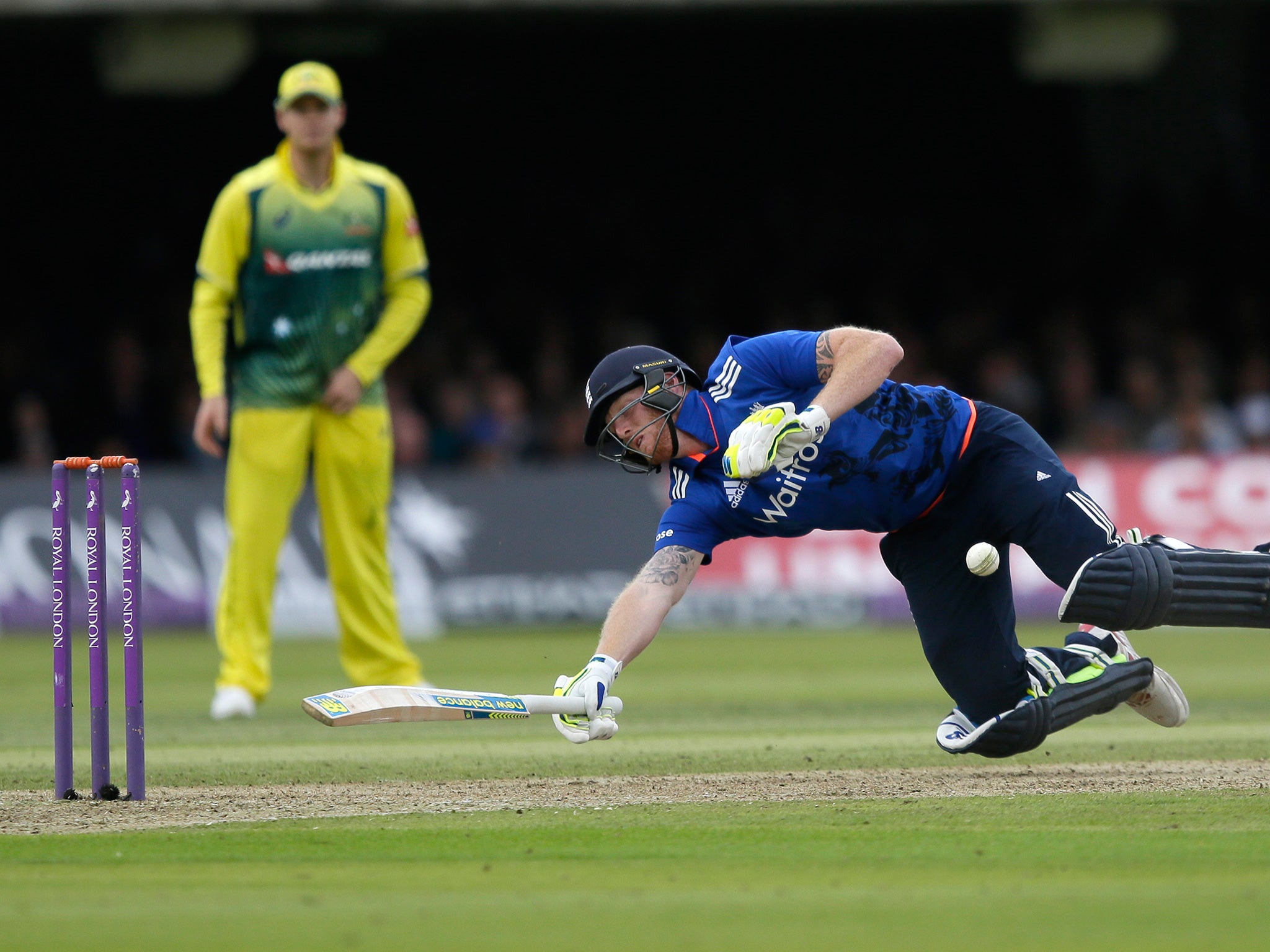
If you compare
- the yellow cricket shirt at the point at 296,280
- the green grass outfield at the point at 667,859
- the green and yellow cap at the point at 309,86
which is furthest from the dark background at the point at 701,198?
the green grass outfield at the point at 667,859

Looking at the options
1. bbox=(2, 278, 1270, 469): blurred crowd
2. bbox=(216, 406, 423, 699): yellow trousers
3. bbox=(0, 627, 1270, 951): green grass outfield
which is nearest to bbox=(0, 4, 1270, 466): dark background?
bbox=(2, 278, 1270, 469): blurred crowd

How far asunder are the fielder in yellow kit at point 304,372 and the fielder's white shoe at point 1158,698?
3.02 metres

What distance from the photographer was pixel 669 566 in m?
5.21

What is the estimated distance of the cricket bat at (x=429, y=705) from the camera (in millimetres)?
4887

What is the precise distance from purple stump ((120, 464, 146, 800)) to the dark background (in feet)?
30.2

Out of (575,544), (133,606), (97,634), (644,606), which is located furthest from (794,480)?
(575,544)

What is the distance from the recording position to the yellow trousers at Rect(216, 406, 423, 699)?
24.6 ft

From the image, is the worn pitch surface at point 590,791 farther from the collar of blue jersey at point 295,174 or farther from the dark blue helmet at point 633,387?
the collar of blue jersey at point 295,174

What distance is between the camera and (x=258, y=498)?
7.54 m

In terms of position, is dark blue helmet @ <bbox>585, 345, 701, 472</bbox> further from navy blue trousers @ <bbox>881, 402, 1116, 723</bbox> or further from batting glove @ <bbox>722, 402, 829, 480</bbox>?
navy blue trousers @ <bbox>881, 402, 1116, 723</bbox>

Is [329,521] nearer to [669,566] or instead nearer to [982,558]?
[669,566]

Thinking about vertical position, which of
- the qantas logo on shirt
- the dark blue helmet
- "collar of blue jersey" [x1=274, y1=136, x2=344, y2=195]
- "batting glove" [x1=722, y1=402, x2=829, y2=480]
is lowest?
the qantas logo on shirt

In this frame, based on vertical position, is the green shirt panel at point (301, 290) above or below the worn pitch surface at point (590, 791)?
above

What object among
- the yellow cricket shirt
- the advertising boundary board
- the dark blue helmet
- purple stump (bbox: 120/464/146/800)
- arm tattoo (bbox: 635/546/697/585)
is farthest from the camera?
the advertising boundary board
